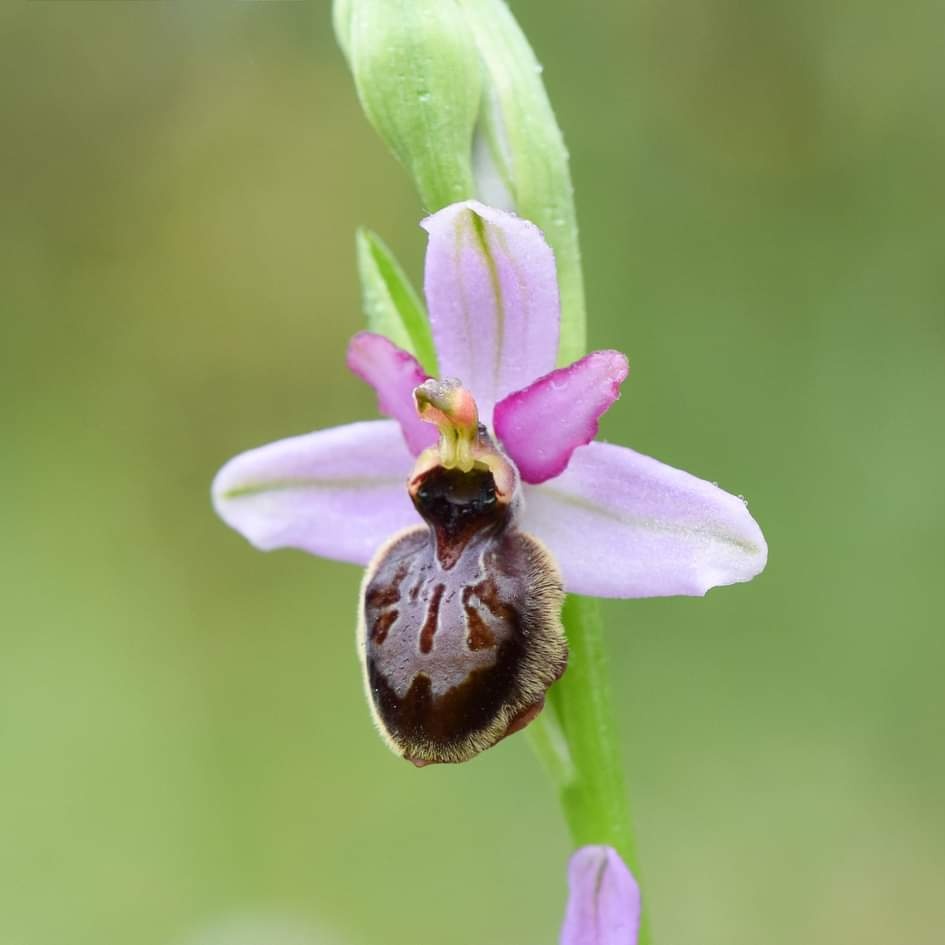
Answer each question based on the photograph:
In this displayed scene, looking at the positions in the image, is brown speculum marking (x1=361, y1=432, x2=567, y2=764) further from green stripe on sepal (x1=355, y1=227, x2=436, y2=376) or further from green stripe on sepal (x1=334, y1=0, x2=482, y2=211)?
green stripe on sepal (x1=334, y1=0, x2=482, y2=211)

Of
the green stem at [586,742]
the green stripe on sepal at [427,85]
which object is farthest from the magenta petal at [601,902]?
the green stripe on sepal at [427,85]

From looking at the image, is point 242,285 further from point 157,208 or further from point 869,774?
point 869,774

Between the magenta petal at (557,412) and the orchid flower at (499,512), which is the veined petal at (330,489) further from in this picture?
the magenta petal at (557,412)

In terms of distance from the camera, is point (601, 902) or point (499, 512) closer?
point (601, 902)

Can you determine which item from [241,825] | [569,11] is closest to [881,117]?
[569,11]

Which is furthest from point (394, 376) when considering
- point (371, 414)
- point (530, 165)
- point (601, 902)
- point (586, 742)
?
point (371, 414)

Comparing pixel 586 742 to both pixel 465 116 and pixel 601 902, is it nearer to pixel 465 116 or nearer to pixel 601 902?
pixel 601 902
